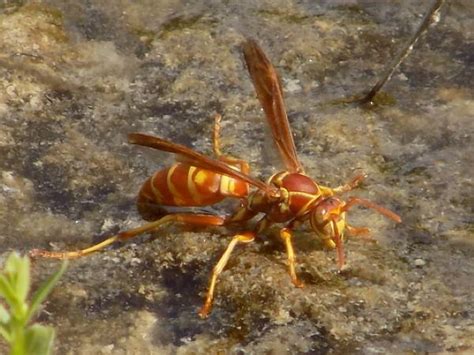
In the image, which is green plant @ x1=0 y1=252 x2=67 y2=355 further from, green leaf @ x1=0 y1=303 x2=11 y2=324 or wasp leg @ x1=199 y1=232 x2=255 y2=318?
wasp leg @ x1=199 y1=232 x2=255 y2=318

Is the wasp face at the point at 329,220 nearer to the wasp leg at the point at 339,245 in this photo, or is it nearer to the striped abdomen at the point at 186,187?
the wasp leg at the point at 339,245

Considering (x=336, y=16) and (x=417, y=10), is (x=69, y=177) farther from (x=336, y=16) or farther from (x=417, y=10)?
(x=417, y=10)

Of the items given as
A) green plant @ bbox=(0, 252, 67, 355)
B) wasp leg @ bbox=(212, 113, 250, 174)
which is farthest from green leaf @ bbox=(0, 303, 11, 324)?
wasp leg @ bbox=(212, 113, 250, 174)

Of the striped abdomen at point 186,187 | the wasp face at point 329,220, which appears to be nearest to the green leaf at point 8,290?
the wasp face at point 329,220

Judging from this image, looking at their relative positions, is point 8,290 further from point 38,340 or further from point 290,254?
point 290,254

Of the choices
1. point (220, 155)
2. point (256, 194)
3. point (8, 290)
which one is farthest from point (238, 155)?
point (8, 290)

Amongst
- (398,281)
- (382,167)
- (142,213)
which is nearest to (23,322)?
(398,281)
